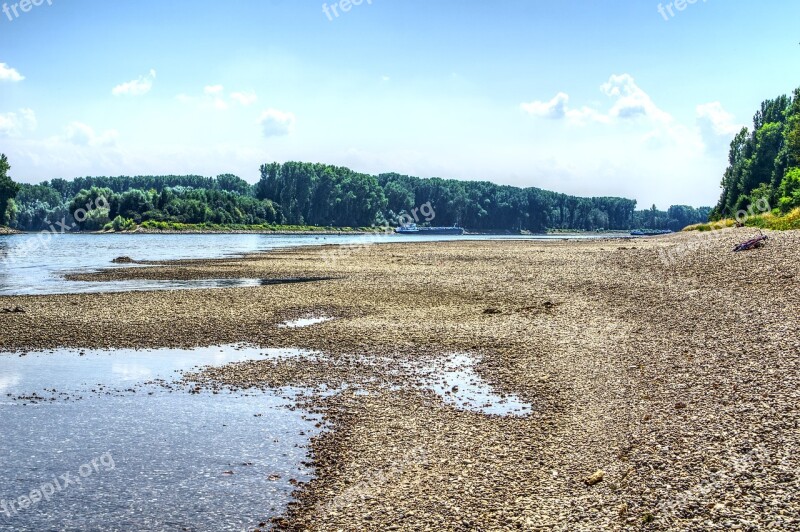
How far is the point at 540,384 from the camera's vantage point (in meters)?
15.1

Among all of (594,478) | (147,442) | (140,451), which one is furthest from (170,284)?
(594,478)

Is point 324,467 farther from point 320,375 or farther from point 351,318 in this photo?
point 351,318

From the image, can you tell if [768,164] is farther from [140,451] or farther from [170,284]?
[140,451]

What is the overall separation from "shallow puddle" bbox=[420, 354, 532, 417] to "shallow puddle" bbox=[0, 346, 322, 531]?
3.25 meters

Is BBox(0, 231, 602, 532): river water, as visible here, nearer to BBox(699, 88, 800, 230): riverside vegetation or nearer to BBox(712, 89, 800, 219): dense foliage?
BBox(699, 88, 800, 230): riverside vegetation

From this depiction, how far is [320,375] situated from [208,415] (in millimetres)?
3567

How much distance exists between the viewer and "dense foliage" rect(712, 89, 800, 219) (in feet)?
240

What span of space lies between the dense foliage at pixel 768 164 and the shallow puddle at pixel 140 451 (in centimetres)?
6718

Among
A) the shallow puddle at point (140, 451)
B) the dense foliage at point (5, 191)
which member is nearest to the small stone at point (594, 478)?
the shallow puddle at point (140, 451)

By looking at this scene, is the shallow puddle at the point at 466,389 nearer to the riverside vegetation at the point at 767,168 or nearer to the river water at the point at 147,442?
the river water at the point at 147,442

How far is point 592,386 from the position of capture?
48.1 ft

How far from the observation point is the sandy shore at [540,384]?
28.8 feet

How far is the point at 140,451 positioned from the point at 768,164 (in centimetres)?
12884

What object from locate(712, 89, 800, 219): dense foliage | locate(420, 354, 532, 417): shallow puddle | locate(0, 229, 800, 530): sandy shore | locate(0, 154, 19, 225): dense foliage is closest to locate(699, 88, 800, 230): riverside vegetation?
locate(712, 89, 800, 219): dense foliage
